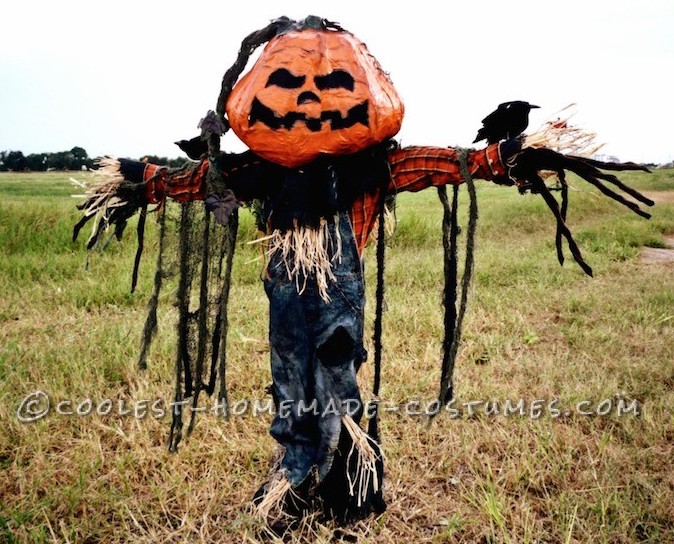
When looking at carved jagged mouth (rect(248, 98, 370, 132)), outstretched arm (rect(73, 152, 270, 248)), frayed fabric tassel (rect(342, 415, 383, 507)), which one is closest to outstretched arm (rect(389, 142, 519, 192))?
carved jagged mouth (rect(248, 98, 370, 132))

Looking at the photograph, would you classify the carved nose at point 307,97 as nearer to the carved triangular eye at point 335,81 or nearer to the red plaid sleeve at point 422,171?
the carved triangular eye at point 335,81

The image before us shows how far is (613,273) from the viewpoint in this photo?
19.2ft

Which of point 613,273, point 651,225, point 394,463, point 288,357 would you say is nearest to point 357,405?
point 288,357

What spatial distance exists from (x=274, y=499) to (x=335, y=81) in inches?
58.2

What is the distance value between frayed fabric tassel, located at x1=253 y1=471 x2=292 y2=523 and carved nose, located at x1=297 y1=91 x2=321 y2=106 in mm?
1324

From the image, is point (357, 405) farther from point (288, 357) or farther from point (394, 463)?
point (394, 463)

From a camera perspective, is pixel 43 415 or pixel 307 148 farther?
pixel 43 415

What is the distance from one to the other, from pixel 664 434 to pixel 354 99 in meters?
2.25

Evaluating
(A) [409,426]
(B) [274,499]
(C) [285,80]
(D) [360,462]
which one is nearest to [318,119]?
(C) [285,80]

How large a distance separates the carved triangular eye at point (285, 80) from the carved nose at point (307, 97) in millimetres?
36

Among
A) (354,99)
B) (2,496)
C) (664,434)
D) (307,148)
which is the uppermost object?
(354,99)

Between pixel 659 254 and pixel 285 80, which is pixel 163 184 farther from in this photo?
pixel 659 254

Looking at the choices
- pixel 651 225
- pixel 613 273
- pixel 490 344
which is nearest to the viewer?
pixel 490 344

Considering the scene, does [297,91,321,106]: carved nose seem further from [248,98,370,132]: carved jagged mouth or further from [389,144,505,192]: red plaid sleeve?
[389,144,505,192]: red plaid sleeve
